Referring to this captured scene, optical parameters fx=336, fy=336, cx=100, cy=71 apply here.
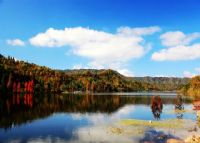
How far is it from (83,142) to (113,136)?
7.37m

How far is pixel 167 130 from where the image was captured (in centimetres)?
6625

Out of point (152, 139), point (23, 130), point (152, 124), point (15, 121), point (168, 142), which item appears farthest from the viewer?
point (15, 121)

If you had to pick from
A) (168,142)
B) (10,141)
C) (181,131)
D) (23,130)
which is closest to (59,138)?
(10,141)

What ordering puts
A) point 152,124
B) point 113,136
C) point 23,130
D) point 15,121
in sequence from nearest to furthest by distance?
1. point 113,136
2. point 23,130
3. point 152,124
4. point 15,121

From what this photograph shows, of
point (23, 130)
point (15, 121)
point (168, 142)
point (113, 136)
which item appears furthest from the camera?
point (15, 121)

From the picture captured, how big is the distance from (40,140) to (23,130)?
535 inches

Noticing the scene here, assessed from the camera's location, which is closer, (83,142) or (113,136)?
(83,142)

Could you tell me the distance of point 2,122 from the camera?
80.2 metres

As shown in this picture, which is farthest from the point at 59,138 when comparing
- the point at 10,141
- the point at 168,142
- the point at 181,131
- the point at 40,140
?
the point at 181,131

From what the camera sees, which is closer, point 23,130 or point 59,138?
point 59,138

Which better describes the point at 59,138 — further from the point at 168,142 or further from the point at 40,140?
the point at 168,142

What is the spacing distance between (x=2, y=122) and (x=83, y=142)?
3362 centimetres

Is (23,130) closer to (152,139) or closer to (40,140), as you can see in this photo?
(40,140)

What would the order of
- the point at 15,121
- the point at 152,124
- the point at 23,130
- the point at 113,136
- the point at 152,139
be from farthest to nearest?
the point at 15,121 < the point at 152,124 < the point at 23,130 < the point at 113,136 < the point at 152,139
